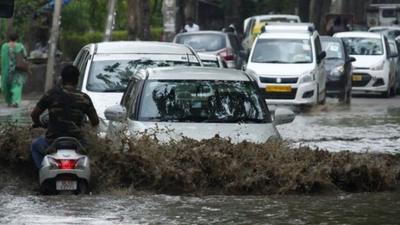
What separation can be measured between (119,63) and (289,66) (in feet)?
32.1

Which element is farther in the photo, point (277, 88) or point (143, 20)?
point (143, 20)

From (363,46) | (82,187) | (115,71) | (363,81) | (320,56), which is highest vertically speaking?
(115,71)

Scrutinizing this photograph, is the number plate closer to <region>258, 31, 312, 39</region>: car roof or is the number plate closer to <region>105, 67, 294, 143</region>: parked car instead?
<region>105, 67, 294, 143</region>: parked car

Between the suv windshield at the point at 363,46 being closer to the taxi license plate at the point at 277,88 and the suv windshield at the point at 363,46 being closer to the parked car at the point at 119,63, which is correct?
the taxi license plate at the point at 277,88

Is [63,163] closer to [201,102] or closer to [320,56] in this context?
[201,102]

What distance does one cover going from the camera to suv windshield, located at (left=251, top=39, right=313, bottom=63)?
26.7 meters

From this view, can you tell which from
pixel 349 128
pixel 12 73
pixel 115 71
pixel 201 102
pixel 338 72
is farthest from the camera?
pixel 338 72

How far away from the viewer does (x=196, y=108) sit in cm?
1300

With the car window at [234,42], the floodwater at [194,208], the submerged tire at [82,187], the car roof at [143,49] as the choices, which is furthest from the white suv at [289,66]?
the submerged tire at [82,187]

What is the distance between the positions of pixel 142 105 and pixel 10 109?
12.7 meters

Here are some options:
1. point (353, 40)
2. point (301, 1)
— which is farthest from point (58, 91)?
point (301, 1)

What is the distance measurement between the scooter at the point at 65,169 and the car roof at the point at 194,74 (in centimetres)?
195

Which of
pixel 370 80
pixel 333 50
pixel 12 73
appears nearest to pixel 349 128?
pixel 12 73

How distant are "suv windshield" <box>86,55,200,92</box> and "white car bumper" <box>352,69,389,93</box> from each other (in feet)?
50.8
